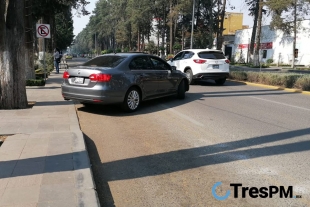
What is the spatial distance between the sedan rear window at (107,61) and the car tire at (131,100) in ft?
2.71

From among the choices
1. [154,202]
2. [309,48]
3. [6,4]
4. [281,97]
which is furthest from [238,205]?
[309,48]

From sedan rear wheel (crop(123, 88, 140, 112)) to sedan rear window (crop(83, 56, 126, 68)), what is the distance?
2.72 feet

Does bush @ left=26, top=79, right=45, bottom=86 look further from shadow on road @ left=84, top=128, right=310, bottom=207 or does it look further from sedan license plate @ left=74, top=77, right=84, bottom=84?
shadow on road @ left=84, top=128, right=310, bottom=207

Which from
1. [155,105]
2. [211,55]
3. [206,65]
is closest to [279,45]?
[211,55]

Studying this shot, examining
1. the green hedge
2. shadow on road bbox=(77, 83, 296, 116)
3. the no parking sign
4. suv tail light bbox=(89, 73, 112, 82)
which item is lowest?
shadow on road bbox=(77, 83, 296, 116)

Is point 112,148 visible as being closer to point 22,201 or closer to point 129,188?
point 129,188

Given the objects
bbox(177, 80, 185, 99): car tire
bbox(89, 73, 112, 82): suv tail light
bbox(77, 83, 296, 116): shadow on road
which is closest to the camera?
bbox(89, 73, 112, 82): suv tail light

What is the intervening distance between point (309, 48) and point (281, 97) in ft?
107

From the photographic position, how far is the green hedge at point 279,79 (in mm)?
13578

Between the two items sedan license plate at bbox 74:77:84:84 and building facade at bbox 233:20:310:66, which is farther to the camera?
building facade at bbox 233:20:310:66

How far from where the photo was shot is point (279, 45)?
44.1m

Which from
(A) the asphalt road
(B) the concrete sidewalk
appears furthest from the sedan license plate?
(B) the concrete sidewalk

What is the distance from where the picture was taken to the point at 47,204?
3.20m

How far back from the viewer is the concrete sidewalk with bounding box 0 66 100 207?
3352 mm
